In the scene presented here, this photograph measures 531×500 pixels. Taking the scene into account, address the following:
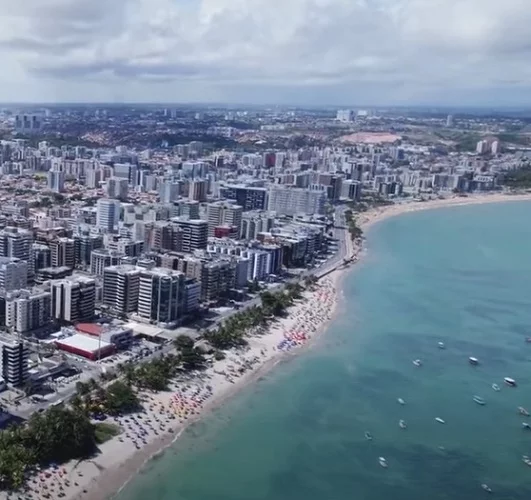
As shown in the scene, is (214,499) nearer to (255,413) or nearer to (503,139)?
(255,413)

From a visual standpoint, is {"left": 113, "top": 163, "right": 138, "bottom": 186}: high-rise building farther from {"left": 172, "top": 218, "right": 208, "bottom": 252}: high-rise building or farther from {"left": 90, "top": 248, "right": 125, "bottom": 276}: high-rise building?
Result: {"left": 90, "top": 248, "right": 125, "bottom": 276}: high-rise building

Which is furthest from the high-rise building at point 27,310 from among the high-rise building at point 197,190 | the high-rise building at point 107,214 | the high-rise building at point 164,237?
the high-rise building at point 197,190

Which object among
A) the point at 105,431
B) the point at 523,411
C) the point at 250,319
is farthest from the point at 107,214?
the point at 523,411

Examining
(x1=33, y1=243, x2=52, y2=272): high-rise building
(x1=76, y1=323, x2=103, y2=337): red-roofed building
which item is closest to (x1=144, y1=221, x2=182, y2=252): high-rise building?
(x1=33, y1=243, x2=52, y2=272): high-rise building

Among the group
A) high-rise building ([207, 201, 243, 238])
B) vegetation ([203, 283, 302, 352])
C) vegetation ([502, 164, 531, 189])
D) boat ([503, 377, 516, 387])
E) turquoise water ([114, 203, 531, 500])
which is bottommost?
turquoise water ([114, 203, 531, 500])

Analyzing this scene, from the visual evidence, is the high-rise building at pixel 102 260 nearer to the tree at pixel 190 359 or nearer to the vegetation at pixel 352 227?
the tree at pixel 190 359

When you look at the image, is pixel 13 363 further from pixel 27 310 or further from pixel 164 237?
pixel 164 237

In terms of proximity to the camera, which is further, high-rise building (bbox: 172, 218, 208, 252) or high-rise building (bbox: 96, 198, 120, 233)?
high-rise building (bbox: 96, 198, 120, 233)
